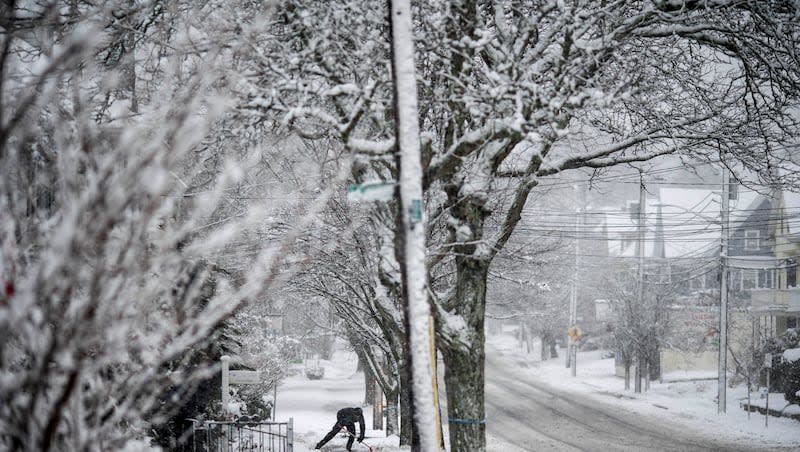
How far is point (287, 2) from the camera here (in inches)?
325

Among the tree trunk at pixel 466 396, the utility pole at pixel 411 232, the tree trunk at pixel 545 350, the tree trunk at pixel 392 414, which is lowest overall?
the tree trunk at pixel 545 350

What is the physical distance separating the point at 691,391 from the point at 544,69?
1125 inches

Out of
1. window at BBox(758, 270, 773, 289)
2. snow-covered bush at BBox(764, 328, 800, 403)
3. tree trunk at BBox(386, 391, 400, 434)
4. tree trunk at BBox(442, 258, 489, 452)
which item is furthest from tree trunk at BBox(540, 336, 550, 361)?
tree trunk at BBox(442, 258, 489, 452)

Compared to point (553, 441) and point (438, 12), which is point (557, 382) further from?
point (438, 12)

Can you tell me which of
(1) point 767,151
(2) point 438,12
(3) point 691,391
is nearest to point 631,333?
(3) point 691,391

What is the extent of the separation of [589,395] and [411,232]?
29.0 m

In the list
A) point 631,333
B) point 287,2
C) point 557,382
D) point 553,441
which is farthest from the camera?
point 557,382

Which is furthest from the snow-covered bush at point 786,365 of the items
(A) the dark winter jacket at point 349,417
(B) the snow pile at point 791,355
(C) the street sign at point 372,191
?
(C) the street sign at point 372,191

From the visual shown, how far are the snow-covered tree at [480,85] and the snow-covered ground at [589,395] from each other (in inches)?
386

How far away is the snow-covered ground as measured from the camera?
21516 millimetres

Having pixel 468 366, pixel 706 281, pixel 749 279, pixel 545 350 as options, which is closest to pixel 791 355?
pixel 749 279

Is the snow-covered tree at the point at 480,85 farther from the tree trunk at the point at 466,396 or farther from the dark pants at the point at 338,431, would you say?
the dark pants at the point at 338,431

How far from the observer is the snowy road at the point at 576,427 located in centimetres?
2036

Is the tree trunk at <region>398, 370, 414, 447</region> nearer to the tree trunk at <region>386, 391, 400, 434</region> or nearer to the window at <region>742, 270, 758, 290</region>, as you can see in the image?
the tree trunk at <region>386, 391, 400, 434</region>
